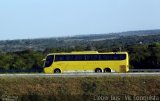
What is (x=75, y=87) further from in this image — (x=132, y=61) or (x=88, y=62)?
(x=132, y=61)

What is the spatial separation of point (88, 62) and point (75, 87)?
6217mm

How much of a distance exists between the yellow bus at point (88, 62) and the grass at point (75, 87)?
5.03 metres

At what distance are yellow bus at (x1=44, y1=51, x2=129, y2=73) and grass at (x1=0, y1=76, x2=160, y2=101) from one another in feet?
16.5

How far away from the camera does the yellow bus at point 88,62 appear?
1735 inches

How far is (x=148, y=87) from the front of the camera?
124 feet

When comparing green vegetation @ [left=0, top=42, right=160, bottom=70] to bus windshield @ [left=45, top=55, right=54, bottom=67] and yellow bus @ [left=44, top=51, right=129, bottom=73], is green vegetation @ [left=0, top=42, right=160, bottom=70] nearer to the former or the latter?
yellow bus @ [left=44, top=51, right=129, bottom=73]

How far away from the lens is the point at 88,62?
4462 cm

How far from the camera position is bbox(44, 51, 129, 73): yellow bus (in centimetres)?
4406

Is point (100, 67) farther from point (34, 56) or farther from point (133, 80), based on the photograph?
point (34, 56)

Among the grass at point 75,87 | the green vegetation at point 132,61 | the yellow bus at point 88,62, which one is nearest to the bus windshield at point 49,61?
the yellow bus at point 88,62

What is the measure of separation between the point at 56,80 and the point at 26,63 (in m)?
27.7

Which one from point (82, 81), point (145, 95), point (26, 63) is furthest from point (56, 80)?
point (26, 63)

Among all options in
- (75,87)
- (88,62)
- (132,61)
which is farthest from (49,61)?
(132,61)

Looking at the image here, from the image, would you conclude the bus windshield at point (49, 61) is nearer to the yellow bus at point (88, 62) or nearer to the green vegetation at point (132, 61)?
the yellow bus at point (88, 62)
